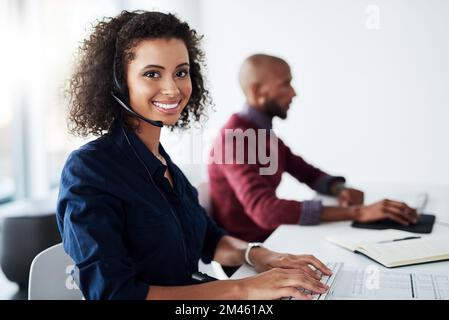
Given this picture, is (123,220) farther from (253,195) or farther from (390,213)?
(390,213)

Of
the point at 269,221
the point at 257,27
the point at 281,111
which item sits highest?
the point at 257,27

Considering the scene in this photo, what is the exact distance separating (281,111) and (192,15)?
5.47ft

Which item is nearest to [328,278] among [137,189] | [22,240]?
[137,189]

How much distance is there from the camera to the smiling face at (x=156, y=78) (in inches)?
39.8

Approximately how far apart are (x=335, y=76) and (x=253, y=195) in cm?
195

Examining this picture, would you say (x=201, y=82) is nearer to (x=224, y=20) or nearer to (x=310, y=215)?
(x=310, y=215)

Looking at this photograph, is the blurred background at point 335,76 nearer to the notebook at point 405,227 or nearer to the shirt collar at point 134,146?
the notebook at point 405,227

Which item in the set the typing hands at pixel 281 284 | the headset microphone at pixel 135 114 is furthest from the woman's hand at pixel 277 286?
the headset microphone at pixel 135 114

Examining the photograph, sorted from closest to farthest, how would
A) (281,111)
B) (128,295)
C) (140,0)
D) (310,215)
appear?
(128,295) → (310,215) → (281,111) → (140,0)

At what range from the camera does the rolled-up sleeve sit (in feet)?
2.67

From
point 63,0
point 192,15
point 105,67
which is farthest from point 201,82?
point 192,15

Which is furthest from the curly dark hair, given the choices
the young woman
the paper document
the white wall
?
the white wall

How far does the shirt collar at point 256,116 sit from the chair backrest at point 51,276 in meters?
0.95

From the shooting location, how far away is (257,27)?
3.44 meters
